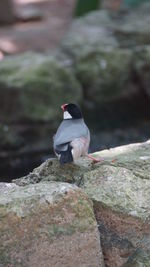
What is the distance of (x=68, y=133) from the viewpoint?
3.66 meters

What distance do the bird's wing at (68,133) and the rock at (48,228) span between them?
0.49 metres

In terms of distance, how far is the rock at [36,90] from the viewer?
23.5 ft

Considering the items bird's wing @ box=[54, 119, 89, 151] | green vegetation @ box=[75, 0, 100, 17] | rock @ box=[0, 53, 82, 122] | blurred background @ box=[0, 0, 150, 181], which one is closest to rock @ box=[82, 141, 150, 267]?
bird's wing @ box=[54, 119, 89, 151]

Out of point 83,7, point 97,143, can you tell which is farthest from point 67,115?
point 83,7

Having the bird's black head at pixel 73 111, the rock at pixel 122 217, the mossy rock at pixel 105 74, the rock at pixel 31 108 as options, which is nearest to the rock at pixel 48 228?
the rock at pixel 122 217

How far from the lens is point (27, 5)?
12.4 metres

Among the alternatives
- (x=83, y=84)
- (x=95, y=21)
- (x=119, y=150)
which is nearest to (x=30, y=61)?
(x=83, y=84)

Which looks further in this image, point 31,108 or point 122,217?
point 31,108

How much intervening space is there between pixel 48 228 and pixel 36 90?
4375mm

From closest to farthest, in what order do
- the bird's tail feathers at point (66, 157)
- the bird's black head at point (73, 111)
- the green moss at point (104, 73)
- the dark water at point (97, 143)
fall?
the bird's tail feathers at point (66, 157) < the bird's black head at point (73, 111) < the dark water at point (97, 143) < the green moss at point (104, 73)

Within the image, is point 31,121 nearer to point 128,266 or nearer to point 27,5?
point 128,266

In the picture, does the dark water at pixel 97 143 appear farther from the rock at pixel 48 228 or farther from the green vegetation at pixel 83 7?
the green vegetation at pixel 83 7

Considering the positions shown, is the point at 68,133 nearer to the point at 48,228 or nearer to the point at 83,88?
the point at 48,228

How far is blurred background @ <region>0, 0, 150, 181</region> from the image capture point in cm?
714
